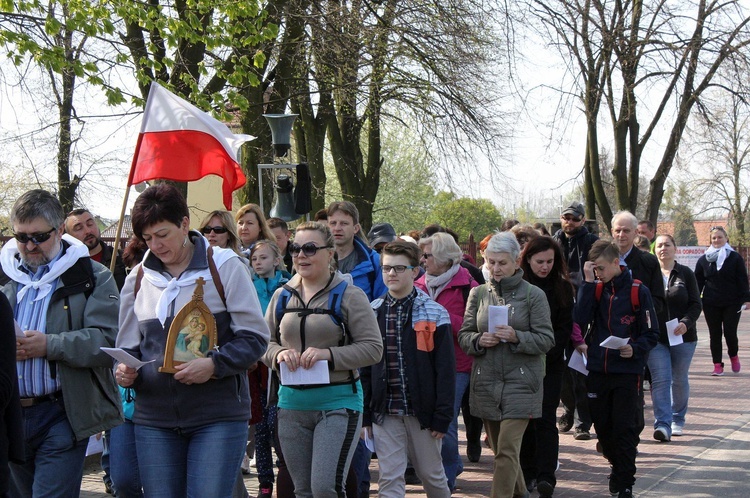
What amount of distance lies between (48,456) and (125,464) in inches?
15.7

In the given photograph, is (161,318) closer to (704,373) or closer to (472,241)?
(704,373)

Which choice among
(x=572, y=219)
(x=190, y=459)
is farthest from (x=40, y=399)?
(x=572, y=219)

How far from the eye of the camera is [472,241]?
2589 centimetres

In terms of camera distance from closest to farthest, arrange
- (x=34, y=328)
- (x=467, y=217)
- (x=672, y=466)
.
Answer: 1. (x=34, y=328)
2. (x=672, y=466)
3. (x=467, y=217)

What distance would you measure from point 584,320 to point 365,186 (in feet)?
47.6

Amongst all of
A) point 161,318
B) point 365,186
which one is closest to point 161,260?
point 161,318

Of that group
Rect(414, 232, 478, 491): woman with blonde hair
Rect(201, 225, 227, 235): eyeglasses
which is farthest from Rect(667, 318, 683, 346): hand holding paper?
Rect(201, 225, 227, 235): eyeglasses

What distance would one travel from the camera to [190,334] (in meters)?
4.23

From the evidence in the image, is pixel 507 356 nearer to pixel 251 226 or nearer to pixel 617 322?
pixel 617 322

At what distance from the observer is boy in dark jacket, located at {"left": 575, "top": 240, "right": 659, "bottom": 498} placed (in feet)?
22.5

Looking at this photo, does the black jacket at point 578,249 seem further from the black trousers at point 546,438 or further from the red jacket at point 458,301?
the red jacket at point 458,301

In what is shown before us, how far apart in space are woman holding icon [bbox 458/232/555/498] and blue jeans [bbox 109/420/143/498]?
249 centimetres

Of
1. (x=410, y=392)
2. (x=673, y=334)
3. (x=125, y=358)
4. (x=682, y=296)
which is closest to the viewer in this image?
(x=125, y=358)

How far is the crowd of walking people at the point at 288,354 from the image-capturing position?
4277 millimetres
